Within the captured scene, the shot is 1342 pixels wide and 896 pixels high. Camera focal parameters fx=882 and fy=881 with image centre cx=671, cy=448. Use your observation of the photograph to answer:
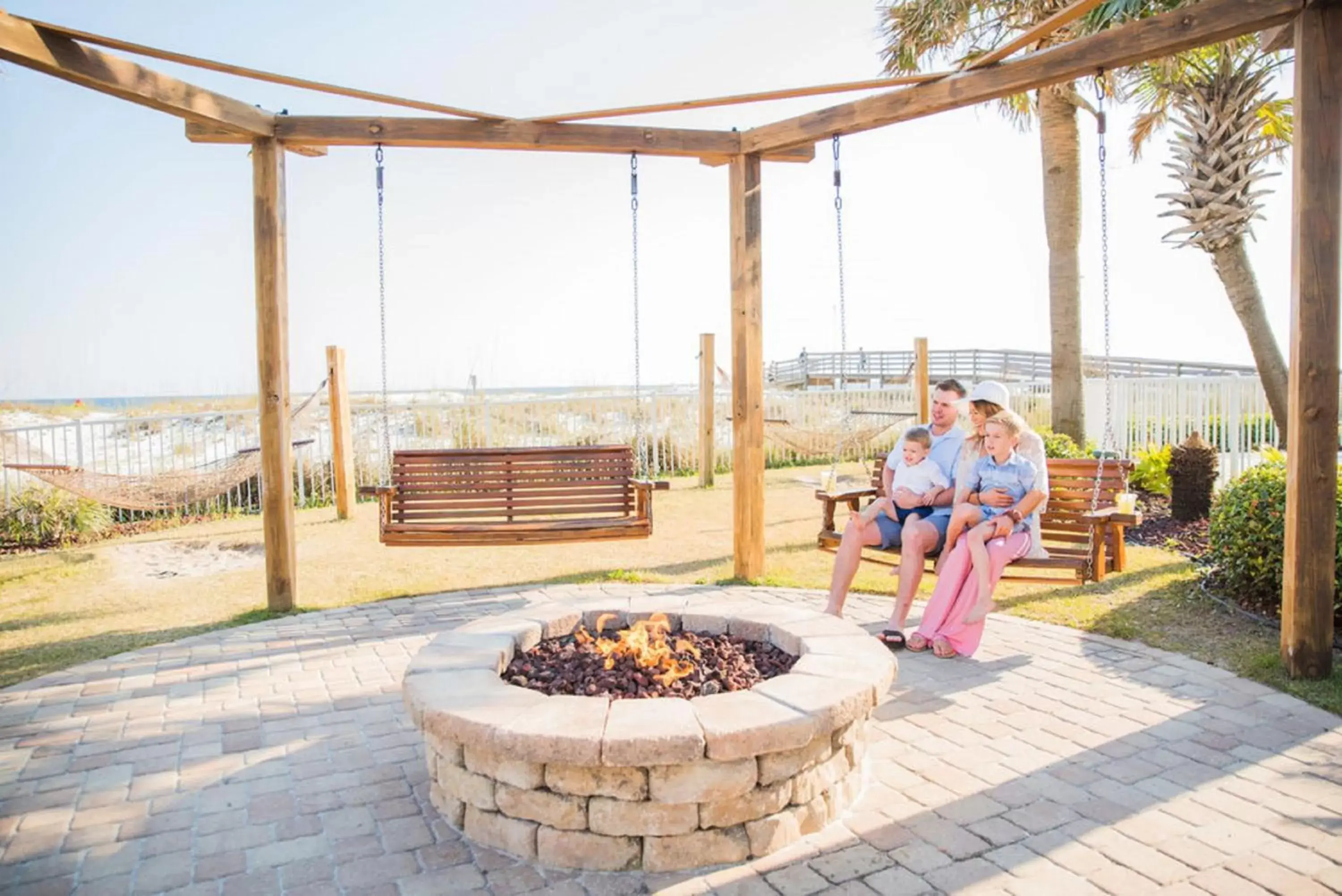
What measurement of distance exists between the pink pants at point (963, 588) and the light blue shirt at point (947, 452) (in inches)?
17.4

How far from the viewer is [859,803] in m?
2.95

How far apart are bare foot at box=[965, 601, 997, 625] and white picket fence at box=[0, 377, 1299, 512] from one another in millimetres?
4036

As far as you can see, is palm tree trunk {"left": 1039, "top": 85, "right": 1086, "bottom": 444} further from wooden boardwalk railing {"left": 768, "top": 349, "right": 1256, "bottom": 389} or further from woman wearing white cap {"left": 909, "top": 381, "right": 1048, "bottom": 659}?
wooden boardwalk railing {"left": 768, "top": 349, "right": 1256, "bottom": 389}

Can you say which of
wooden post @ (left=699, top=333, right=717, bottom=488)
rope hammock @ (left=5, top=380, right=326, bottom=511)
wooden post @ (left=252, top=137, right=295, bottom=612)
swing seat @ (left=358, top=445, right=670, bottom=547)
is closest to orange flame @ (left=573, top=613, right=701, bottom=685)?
swing seat @ (left=358, top=445, right=670, bottom=547)

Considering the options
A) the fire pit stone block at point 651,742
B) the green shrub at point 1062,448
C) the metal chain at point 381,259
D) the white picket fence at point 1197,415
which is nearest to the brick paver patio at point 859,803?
the fire pit stone block at point 651,742

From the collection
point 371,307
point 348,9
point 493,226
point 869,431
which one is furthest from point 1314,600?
point 493,226

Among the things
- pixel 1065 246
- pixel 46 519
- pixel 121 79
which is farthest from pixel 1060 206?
pixel 46 519

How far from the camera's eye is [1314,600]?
13.1 feet

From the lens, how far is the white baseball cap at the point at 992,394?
4633 millimetres

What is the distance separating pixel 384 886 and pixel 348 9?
345 inches

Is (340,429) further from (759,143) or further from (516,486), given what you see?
(759,143)

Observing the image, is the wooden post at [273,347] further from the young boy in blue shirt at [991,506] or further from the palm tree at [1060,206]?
the palm tree at [1060,206]

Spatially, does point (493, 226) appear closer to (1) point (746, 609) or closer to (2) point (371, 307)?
(2) point (371, 307)

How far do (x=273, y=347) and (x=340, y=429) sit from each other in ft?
13.7
